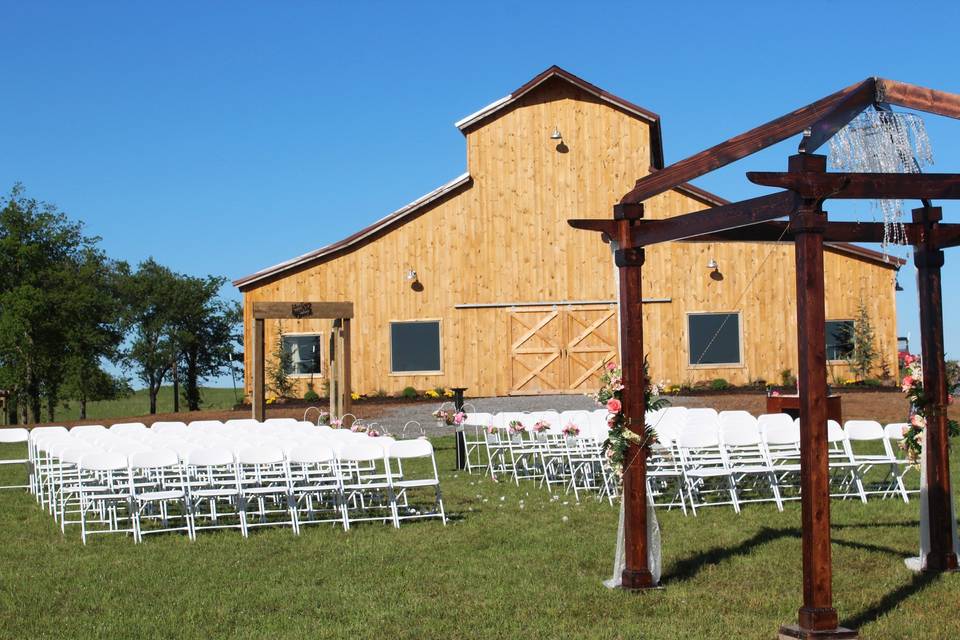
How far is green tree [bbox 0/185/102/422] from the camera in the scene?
3078 centimetres

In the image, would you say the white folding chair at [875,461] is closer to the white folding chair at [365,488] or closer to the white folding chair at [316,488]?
the white folding chair at [365,488]

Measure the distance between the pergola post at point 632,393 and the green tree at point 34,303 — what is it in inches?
1049

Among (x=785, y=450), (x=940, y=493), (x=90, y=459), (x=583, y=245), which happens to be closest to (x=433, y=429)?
(x=583, y=245)

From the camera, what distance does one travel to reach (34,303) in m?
30.6

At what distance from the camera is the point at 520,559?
7.99 m

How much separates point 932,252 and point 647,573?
9.60 feet

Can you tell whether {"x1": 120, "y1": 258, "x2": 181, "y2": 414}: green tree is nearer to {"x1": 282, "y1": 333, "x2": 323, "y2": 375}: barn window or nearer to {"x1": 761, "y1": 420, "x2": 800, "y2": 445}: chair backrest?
{"x1": 282, "y1": 333, "x2": 323, "y2": 375}: barn window

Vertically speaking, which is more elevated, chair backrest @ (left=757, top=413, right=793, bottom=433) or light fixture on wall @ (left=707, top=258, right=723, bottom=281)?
light fixture on wall @ (left=707, top=258, right=723, bottom=281)

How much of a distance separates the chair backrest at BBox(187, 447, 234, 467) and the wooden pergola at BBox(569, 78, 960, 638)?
4.24 meters

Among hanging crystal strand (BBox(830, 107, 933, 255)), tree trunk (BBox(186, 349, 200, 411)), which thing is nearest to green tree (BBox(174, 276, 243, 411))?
tree trunk (BBox(186, 349, 200, 411))

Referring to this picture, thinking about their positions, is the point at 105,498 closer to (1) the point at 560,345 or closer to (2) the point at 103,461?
(2) the point at 103,461

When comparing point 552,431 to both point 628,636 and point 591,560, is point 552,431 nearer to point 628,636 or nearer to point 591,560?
point 591,560

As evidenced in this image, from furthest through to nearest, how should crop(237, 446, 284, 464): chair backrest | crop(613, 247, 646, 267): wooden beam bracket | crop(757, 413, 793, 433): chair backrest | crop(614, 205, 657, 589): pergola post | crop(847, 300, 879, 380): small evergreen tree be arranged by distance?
crop(847, 300, 879, 380): small evergreen tree, crop(757, 413, 793, 433): chair backrest, crop(237, 446, 284, 464): chair backrest, crop(613, 247, 646, 267): wooden beam bracket, crop(614, 205, 657, 589): pergola post

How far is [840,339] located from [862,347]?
58 cm
